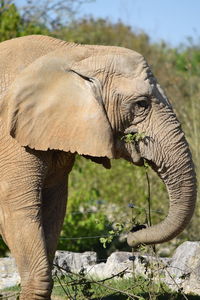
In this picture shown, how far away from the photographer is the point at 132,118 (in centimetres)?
677

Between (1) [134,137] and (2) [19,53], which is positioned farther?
(2) [19,53]

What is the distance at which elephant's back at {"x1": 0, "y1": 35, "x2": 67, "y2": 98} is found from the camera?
6.84m

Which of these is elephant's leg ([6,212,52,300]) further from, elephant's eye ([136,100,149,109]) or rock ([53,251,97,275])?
rock ([53,251,97,275])

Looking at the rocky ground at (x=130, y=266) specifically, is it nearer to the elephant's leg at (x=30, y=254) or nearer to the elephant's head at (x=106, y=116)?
the elephant's leg at (x=30, y=254)

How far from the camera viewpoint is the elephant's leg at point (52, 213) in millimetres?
7426

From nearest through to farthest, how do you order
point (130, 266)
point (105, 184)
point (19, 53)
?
point (19, 53) < point (130, 266) < point (105, 184)

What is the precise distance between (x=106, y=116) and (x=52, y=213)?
1.16 m

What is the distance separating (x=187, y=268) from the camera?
8664 mm

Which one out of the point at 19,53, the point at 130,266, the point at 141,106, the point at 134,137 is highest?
the point at 19,53

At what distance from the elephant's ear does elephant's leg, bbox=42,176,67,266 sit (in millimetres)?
776

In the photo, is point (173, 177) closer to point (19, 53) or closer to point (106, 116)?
point (106, 116)

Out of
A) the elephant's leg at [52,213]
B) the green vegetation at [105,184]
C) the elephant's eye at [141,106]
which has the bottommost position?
the green vegetation at [105,184]

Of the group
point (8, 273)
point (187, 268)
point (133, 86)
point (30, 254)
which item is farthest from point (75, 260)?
point (133, 86)

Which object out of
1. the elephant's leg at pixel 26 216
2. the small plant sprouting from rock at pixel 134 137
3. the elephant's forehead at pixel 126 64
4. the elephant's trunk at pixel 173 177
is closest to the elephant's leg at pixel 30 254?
the elephant's leg at pixel 26 216
